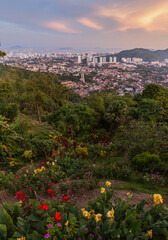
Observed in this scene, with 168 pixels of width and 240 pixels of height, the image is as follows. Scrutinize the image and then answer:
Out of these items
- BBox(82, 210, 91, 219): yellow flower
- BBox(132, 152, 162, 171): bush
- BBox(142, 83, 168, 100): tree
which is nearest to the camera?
BBox(82, 210, 91, 219): yellow flower

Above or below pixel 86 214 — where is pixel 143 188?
below

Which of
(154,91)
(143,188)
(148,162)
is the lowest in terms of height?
(143,188)

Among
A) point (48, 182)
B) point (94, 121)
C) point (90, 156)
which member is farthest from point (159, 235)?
point (94, 121)

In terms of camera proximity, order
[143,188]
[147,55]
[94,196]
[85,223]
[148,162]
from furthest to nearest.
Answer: [147,55] < [148,162] < [143,188] < [94,196] < [85,223]

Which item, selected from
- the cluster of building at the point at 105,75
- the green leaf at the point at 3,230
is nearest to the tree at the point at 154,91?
the green leaf at the point at 3,230

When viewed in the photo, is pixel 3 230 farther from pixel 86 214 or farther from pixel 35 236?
pixel 86 214

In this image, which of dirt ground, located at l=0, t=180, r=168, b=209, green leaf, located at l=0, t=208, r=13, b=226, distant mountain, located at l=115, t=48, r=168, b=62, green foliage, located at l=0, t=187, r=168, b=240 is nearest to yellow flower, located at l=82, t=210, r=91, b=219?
green foliage, located at l=0, t=187, r=168, b=240

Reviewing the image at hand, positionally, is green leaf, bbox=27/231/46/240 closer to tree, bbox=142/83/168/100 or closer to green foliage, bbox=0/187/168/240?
green foliage, bbox=0/187/168/240

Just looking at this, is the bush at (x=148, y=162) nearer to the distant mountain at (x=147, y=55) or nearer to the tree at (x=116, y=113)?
the tree at (x=116, y=113)

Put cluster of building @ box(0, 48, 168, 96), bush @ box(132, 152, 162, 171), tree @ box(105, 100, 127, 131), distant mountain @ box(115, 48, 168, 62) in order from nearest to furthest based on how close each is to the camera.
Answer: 1. bush @ box(132, 152, 162, 171)
2. tree @ box(105, 100, 127, 131)
3. cluster of building @ box(0, 48, 168, 96)
4. distant mountain @ box(115, 48, 168, 62)

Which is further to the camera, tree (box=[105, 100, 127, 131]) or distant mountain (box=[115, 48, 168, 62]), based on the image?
distant mountain (box=[115, 48, 168, 62])

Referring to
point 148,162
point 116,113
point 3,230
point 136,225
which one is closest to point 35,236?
point 3,230

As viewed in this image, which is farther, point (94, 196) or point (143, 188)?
point (143, 188)
